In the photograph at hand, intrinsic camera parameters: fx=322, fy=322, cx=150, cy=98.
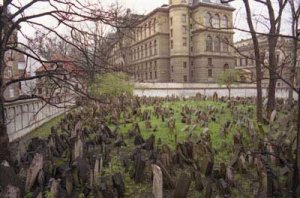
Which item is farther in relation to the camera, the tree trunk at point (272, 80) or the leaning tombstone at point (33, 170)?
the tree trunk at point (272, 80)

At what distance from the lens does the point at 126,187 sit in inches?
227

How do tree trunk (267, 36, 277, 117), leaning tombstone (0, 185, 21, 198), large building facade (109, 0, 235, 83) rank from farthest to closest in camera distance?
large building facade (109, 0, 235, 83) < tree trunk (267, 36, 277, 117) < leaning tombstone (0, 185, 21, 198)

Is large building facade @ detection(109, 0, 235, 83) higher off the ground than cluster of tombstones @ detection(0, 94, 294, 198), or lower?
higher

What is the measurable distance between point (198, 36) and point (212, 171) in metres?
53.6

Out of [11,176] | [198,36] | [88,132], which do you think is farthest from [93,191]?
[198,36]

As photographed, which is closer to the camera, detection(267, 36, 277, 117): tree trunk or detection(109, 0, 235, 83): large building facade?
detection(267, 36, 277, 117): tree trunk

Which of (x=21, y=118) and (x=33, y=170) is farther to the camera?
(x=21, y=118)

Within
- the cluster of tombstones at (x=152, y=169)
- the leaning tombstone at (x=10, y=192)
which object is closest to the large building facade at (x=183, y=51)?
the cluster of tombstones at (x=152, y=169)

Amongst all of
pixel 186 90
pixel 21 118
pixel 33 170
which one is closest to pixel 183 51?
pixel 186 90

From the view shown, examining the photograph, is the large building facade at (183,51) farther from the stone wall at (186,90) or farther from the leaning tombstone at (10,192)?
the leaning tombstone at (10,192)

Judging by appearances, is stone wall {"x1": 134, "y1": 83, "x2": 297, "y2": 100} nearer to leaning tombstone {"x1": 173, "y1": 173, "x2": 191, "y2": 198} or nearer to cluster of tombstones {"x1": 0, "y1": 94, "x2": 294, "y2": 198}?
cluster of tombstones {"x1": 0, "y1": 94, "x2": 294, "y2": 198}

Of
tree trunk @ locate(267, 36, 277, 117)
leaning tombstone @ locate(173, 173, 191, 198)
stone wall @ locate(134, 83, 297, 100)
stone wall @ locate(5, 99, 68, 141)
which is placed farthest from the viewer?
stone wall @ locate(134, 83, 297, 100)

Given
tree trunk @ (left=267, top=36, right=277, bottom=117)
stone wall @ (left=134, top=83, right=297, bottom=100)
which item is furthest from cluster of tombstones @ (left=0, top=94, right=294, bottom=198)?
stone wall @ (left=134, top=83, right=297, bottom=100)

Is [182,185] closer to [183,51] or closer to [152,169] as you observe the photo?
[152,169]
